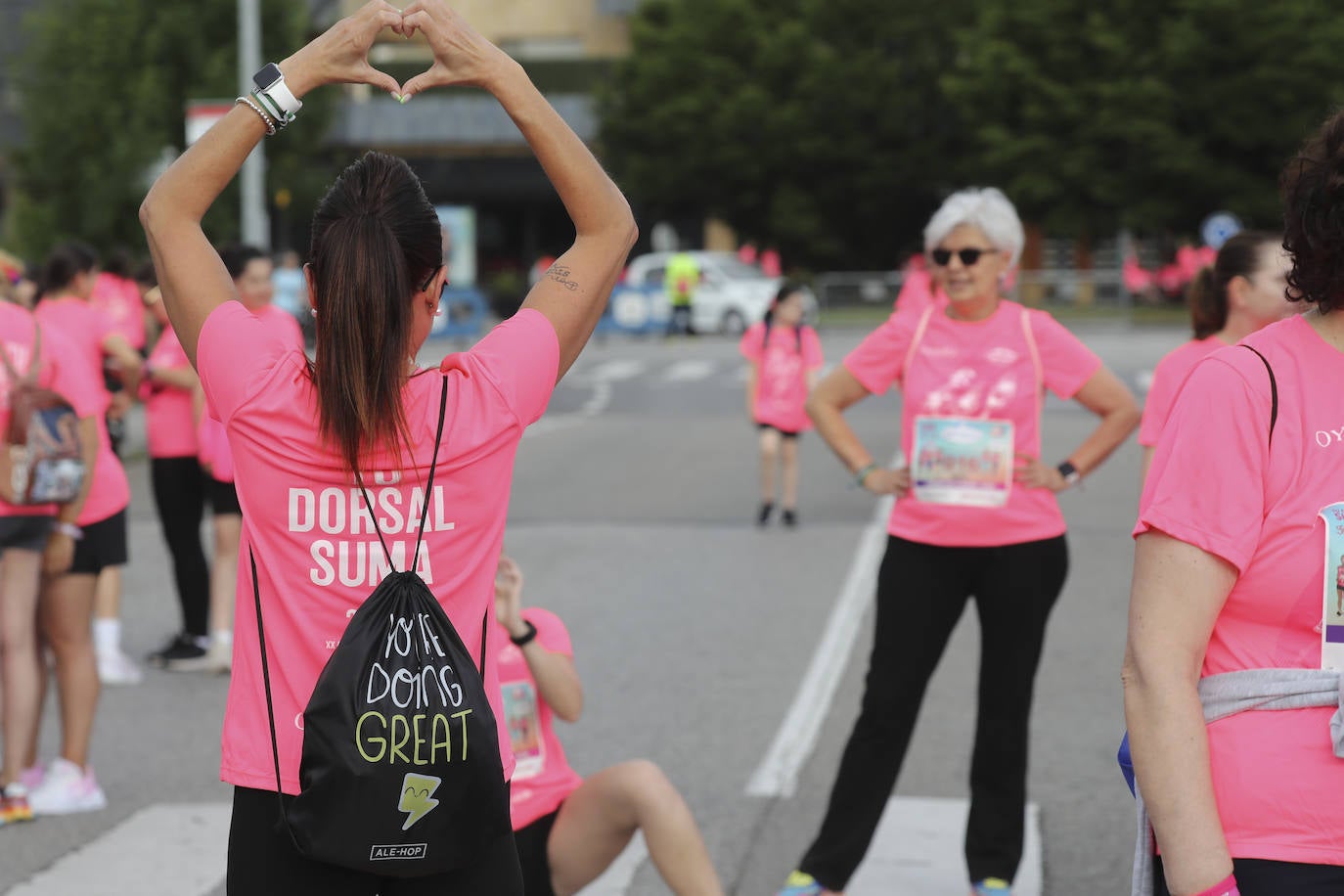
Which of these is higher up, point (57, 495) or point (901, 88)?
point (901, 88)

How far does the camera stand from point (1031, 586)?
484 centimetres

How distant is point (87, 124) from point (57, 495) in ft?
90.1

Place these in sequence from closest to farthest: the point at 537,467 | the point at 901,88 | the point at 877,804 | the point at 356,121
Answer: the point at 877,804
the point at 537,467
the point at 901,88
the point at 356,121

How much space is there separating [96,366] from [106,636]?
1.43 meters

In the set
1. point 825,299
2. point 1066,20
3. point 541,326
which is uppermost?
point 1066,20

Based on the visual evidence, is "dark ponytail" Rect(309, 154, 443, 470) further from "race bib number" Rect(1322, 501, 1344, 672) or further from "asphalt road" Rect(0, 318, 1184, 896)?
"asphalt road" Rect(0, 318, 1184, 896)

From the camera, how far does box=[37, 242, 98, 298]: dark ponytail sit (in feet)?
29.1

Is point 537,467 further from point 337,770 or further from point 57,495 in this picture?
point 337,770

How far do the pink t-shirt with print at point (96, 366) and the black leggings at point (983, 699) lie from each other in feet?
9.32

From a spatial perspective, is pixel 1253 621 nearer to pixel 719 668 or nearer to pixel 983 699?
pixel 983 699

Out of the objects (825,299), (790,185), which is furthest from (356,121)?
(825,299)

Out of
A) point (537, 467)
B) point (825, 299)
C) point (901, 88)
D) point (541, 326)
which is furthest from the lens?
point (901, 88)

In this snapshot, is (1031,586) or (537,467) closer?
(1031,586)

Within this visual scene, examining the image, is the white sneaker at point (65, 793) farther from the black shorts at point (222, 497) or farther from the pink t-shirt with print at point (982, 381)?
the pink t-shirt with print at point (982, 381)
